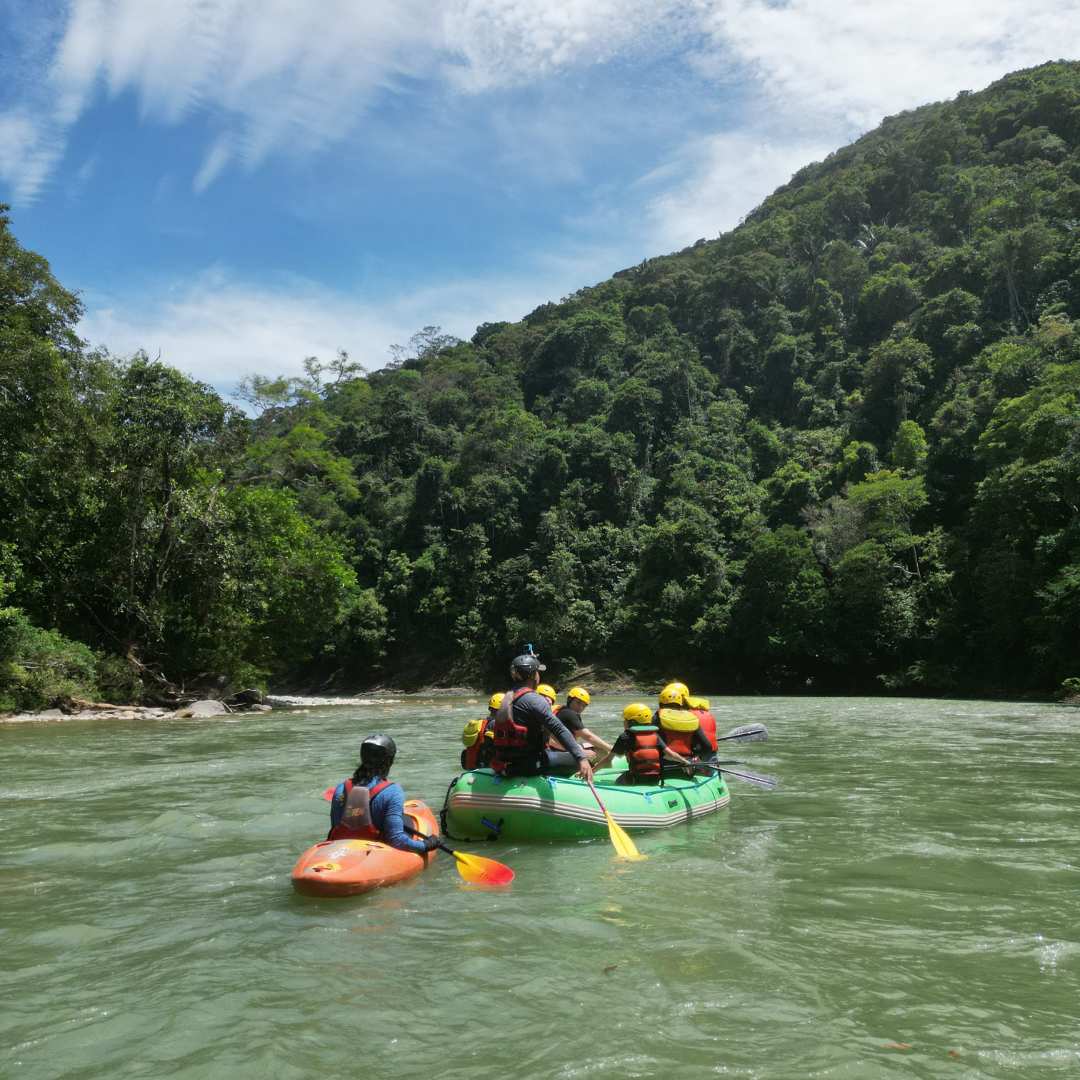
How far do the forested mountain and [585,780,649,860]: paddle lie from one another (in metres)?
14.7

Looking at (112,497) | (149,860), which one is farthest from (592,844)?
(112,497)

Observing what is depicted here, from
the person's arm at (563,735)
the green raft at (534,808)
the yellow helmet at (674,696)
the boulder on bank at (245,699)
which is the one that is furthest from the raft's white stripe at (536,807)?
the boulder on bank at (245,699)

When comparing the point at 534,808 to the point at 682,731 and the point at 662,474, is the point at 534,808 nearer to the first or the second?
the point at 682,731

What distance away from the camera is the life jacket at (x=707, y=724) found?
25.1ft

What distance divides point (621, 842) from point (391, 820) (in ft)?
5.34

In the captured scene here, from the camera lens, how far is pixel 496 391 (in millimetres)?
58375

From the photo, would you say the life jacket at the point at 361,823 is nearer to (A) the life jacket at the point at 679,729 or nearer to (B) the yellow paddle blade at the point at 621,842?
(B) the yellow paddle blade at the point at 621,842

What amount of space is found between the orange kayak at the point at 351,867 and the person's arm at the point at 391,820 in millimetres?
65

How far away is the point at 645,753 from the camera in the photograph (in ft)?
23.7

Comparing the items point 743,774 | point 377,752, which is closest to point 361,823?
point 377,752

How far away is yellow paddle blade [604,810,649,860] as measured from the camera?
5.75m

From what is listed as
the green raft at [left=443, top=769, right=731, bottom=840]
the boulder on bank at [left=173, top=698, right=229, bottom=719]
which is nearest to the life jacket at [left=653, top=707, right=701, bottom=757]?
the green raft at [left=443, top=769, right=731, bottom=840]

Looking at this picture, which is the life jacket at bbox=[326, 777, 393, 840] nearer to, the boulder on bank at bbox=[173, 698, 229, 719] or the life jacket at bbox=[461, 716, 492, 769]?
the life jacket at bbox=[461, 716, 492, 769]

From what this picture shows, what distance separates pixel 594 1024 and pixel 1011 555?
26.2 meters
